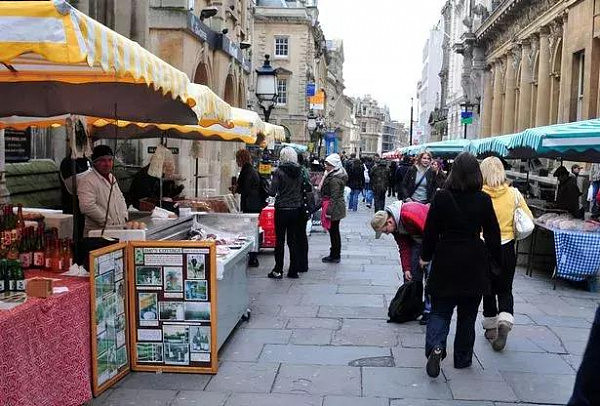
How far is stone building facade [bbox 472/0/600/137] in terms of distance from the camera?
2127 centimetres

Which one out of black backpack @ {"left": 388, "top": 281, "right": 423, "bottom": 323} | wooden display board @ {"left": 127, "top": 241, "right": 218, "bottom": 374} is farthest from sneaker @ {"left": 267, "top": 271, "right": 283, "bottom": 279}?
wooden display board @ {"left": 127, "top": 241, "right": 218, "bottom": 374}

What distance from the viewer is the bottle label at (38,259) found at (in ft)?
18.3

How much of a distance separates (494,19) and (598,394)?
39268 mm

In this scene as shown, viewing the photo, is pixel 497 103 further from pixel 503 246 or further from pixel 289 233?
pixel 503 246

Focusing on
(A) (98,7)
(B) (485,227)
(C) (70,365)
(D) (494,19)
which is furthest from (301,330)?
(D) (494,19)

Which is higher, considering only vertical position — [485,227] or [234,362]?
[485,227]

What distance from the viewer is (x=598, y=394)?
6.40 feet

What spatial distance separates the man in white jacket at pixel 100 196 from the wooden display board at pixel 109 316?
79 cm

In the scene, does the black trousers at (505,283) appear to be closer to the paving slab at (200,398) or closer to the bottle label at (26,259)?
the paving slab at (200,398)

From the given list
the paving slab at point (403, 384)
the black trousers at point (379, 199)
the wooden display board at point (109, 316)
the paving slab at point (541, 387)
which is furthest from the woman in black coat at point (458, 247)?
the black trousers at point (379, 199)

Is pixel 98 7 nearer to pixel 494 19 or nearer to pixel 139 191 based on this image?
pixel 139 191

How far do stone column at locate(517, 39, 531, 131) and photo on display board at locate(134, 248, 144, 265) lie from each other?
95.1 feet

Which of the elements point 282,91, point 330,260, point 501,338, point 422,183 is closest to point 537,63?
point 422,183

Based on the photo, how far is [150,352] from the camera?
5.75 m
